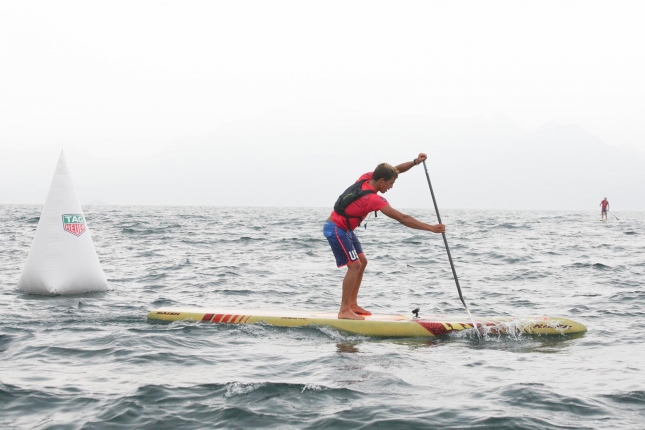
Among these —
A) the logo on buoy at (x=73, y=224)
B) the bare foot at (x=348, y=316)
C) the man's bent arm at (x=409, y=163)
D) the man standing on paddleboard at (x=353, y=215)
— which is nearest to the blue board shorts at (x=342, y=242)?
the man standing on paddleboard at (x=353, y=215)

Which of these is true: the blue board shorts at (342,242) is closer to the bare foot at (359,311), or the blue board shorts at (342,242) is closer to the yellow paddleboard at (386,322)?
the bare foot at (359,311)

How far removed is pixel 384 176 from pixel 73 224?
557 centimetres

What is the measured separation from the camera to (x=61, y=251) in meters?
10.4

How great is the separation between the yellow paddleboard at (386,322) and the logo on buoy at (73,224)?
113 inches

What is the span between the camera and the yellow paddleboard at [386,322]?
7.93m

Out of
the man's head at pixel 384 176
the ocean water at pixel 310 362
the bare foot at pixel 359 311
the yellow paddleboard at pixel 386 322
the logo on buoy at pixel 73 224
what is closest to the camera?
the ocean water at pixel 310 362

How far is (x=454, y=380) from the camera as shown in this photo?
230 inches

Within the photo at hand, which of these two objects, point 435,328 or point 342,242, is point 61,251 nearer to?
point 342,242

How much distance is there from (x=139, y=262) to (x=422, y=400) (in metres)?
12.1

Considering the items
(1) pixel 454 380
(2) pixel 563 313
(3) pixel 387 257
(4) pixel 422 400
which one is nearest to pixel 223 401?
(4) pixel 422 400

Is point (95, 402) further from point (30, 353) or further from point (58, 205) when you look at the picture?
point (58, 205)

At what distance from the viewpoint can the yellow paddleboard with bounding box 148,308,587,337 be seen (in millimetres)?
7934

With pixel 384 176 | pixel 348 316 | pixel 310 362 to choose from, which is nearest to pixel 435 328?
pixel 348 316

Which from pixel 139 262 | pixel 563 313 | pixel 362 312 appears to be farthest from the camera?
pixel 139 262
